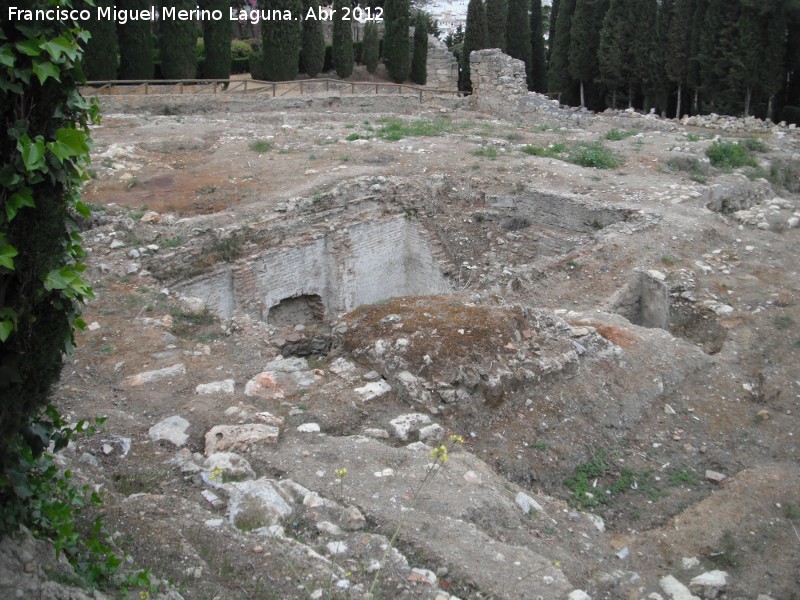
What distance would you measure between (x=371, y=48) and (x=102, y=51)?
11704 millimetres

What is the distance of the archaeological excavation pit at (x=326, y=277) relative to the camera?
9.93 m

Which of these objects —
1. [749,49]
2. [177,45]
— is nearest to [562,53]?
[749,49]

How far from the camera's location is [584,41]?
99.9 ft

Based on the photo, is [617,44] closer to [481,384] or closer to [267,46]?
[267,46]

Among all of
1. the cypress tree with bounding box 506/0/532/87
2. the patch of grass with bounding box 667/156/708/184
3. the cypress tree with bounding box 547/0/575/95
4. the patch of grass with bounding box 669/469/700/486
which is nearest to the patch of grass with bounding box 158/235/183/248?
the patch of grass with bounding box 669/469/700/486

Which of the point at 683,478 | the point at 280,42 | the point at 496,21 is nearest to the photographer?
the point at 683,478

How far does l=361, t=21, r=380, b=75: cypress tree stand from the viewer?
2878cm

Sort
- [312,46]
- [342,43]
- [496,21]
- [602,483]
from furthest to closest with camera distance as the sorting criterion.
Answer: [496,21] → [342,43] → [312,46] → [602,483]

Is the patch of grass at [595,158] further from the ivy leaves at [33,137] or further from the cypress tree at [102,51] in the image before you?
the cypress tree at [102,51]

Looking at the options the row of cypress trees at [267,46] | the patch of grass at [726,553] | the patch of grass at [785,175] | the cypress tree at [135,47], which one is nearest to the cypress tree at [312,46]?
the row of cypress trees at [267,46]

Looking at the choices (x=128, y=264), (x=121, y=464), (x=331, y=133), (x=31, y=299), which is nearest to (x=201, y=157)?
(x=331, y=133)

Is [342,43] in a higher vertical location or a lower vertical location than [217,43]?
higher

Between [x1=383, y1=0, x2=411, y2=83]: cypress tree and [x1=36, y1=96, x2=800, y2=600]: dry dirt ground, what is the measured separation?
1663cm

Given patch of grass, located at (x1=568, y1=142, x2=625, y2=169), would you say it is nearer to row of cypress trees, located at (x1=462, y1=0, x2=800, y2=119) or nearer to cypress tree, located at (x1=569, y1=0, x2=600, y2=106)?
row of cypress trees, located at (x1=462, y1=0, x2=800, y2=119)
